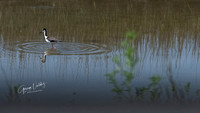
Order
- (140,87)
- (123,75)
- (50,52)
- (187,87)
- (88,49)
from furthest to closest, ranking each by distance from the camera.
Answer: (88,49) → (50,52) → (123,75) → (187,87) → (140,87)

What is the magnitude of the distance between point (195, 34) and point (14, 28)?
6156 mm

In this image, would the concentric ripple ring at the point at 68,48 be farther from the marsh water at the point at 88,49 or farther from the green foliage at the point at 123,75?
the green foliage at the point at 123,75

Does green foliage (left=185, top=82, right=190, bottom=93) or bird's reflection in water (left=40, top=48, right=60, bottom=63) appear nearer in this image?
green foliage (left=185, top=82, right=190, bottom=93)

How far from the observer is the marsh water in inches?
279

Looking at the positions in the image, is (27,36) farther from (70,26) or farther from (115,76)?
(115,76)

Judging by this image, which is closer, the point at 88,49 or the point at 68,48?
the point at 88,49

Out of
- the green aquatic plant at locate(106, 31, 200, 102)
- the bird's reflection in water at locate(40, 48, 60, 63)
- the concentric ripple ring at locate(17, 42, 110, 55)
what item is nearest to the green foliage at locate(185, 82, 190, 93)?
the green aquatic plant at locate(106, 31, 200, 102)

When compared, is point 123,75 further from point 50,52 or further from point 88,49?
point 50,52

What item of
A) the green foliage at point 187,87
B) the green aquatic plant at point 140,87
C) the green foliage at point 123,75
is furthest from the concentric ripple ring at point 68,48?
the green foliage at point 187,87

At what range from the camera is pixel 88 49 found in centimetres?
1077

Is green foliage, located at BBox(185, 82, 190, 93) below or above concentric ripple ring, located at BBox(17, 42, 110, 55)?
below

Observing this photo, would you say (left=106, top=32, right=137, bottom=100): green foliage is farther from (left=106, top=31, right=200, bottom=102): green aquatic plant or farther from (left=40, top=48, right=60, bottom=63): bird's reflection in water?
(left=40, top=48, right=60, bottom=63): bird's reflection in water

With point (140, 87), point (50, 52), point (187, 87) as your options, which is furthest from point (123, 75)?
point (50, 52)

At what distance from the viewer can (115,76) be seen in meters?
8.04
